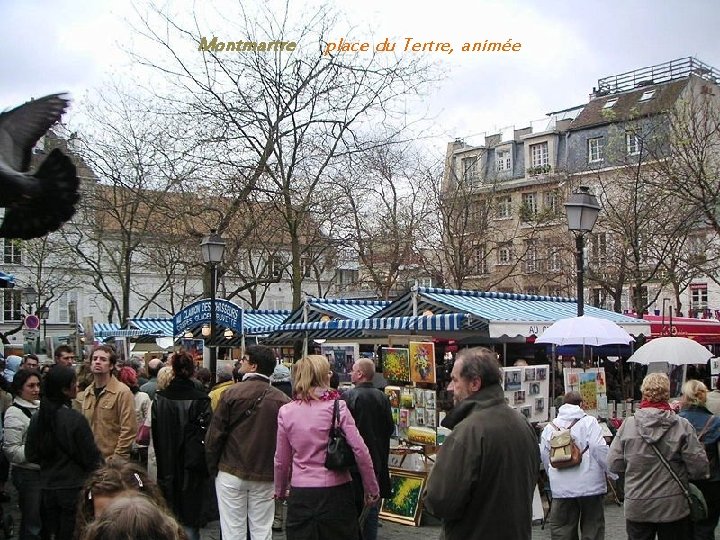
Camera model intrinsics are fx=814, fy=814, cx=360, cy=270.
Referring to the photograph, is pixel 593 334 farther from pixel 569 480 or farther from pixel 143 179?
pixel 143 179

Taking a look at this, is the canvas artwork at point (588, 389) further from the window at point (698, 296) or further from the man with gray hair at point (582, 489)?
the window at point (698, 296)

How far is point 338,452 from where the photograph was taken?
5.39 m

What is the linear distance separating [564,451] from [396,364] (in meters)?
3.57

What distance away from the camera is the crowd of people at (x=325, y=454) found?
3.84 m

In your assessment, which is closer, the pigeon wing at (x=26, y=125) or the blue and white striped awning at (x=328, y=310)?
the pigeon wing at (x=26, y=125)

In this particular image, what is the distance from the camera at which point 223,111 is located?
18.5 m

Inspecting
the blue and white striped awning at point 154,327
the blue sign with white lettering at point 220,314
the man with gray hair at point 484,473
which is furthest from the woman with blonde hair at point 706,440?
the blue and white striped awning at point 154,327

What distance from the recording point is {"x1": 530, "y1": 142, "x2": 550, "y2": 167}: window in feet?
155

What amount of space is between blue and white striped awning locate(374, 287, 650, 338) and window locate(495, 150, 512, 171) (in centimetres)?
3470

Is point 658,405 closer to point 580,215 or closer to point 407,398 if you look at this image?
point 407,398

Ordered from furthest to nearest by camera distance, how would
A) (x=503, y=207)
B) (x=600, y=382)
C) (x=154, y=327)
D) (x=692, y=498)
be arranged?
(x=503, y=207)
(x=154, y=327)
(x=600, y=382)
(x=692, y=498)

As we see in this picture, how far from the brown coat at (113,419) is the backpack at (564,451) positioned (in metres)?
3.53

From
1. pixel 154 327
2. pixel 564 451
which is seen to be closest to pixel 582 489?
pixel 564 451

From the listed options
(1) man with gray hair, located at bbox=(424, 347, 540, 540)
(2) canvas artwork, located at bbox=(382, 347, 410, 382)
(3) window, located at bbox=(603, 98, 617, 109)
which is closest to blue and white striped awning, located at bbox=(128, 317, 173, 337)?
(2) canvas artwork, located at bbox=(382, 347, 410, 382)
